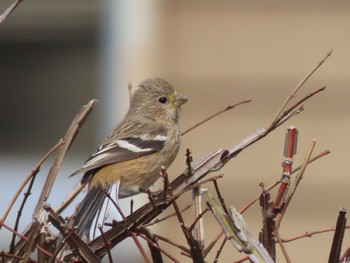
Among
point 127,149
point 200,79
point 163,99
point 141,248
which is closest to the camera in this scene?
point 141,248

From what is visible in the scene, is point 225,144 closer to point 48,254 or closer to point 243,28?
point 243,28

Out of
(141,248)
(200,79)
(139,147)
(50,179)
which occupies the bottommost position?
(139,147)

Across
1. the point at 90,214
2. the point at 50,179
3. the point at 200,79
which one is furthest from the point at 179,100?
the point at 50,179

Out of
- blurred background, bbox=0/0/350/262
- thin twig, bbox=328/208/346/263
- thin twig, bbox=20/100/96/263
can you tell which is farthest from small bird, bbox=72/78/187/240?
thin twig, bbox=328/208/346/263

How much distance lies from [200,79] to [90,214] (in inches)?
122

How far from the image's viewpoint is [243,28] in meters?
6.21

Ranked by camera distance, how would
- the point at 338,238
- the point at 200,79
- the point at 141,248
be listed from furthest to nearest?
the point at 200,79, the point at 141,248, the point at 338,238

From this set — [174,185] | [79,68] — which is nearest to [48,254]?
[174,185]

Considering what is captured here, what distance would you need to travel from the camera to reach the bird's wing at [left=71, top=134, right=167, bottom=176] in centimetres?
417

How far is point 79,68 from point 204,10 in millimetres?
969

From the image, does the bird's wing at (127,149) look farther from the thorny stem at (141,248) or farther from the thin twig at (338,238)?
the thin twig at (338,238)

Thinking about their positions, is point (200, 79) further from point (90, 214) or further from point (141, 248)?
point (141, 248)

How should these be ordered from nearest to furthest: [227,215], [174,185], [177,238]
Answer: [227,215]
[174,185]
[177,238]

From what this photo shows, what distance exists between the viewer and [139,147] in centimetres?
451
